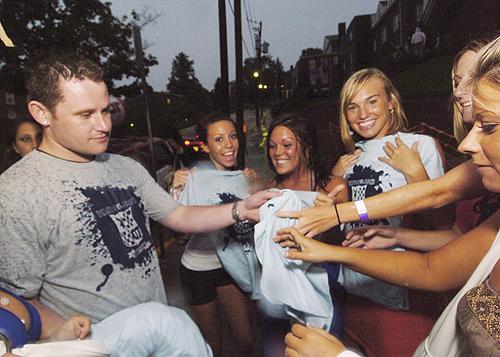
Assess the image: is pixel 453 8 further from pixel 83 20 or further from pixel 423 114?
pixel 83 20

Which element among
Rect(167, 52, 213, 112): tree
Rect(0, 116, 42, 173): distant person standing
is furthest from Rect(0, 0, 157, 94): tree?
Rect(167, 52, 213, 112): tree

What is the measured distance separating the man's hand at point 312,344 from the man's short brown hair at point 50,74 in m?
1.54

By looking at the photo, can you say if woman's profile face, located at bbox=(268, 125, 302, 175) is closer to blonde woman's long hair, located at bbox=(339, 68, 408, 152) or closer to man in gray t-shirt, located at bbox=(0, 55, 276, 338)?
blonde woman's long hair, located at bbox=(339, 68, 408, 152)

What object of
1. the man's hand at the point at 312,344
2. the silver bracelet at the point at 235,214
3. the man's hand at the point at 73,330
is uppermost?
the silver bracelet at the point at 235,214

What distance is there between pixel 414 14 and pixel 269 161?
3320 cm

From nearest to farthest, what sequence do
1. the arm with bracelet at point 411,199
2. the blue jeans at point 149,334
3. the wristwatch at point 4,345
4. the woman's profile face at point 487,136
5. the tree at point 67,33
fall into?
the wristwatch at point 4,345 → the woman's profile face at point 487,136 → the blue jeans at point 149,334 → the arm with bracelet at point 411,199 → the tree at point 67,33

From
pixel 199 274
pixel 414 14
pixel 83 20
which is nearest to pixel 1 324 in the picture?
pixel 199 274

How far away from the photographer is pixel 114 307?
1.86 meters

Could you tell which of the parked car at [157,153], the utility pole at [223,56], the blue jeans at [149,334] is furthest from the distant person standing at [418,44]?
the blue jeans at [149,334]

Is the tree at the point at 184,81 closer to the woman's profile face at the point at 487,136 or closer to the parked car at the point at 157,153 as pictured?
the parked car at the point at 157,153

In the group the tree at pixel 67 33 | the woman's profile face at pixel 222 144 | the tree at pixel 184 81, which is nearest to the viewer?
the woman's profile face at pixel 222 144

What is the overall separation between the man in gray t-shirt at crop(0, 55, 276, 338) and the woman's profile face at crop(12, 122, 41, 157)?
79.6 inches

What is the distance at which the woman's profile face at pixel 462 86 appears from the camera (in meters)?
2.24

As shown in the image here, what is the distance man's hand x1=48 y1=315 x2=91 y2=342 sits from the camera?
1468 mm
